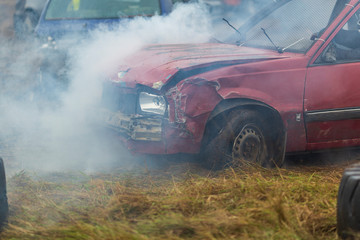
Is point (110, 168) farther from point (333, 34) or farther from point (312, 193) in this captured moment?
point (333, 34)

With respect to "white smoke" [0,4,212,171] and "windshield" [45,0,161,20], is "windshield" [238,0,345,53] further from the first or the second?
"windshield" [45,0,161,20]

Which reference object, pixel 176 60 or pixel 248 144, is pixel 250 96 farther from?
pixel 176 60

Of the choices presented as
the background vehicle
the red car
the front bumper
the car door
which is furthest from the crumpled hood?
the background vehicle

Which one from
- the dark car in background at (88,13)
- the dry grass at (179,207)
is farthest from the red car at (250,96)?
the dark car in background at (88,13)

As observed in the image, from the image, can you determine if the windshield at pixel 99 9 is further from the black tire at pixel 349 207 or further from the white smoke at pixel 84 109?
the black tire at pixel 349 207

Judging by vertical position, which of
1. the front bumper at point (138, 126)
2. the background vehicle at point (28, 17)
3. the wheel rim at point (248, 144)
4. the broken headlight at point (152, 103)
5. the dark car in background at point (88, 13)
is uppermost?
the background vehicle at point (28, 17)

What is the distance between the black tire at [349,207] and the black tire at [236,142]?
1453 mm

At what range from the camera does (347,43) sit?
4.91 meters

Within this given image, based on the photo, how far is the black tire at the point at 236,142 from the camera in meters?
4.45

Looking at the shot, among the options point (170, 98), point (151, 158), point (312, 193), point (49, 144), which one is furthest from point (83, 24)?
point (312, 193)

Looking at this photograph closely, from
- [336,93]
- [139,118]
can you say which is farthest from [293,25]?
[139,118]

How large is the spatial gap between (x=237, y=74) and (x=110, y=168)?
145cm

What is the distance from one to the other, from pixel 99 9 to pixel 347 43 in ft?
14.3

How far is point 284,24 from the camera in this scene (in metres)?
5.34
